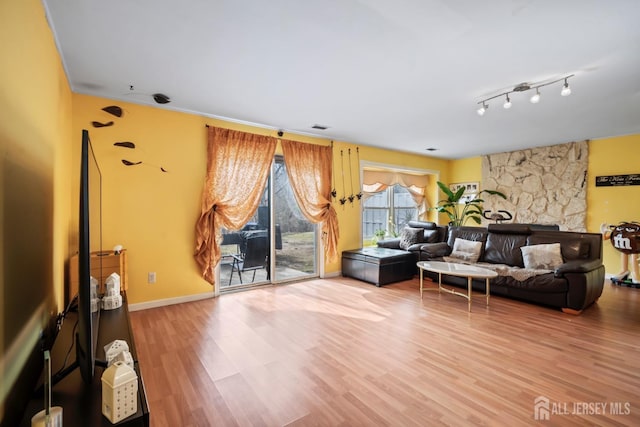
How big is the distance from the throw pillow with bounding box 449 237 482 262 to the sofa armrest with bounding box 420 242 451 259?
14 centimetres

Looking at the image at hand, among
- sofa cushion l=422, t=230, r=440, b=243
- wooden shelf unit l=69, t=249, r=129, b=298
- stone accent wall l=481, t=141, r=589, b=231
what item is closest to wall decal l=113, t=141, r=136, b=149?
wooden shelf unit l=69, t=249, r=129, b=298

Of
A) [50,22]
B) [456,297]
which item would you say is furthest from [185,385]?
[456,297]

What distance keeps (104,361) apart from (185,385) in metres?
0.76

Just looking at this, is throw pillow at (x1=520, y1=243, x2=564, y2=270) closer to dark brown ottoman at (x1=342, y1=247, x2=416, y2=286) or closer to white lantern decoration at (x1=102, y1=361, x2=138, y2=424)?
dark brown ottoman at (x1=342, y1=247, x2=416, y2=286)

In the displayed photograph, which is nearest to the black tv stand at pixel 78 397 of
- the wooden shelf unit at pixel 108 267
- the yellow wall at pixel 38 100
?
the yellow wall at pixel 38 100

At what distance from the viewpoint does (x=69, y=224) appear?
9.32ft

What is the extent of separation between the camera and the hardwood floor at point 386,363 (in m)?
1.75

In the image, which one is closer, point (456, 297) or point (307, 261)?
point (456, 297)

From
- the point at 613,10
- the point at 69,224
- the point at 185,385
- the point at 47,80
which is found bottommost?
the point at 185,385

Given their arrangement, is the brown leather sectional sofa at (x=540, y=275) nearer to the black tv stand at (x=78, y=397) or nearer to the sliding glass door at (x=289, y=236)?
the sliding glass door at (x=289, y=236)

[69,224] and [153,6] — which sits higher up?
[153,6]

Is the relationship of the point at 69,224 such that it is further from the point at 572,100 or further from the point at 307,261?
the point at 572,100

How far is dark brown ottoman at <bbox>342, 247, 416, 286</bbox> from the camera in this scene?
15.0ft

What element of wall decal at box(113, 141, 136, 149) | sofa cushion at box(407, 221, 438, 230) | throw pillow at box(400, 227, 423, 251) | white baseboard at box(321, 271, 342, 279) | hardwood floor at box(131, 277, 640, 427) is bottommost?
hardwood floor at box(131, 277, 640, 427)
